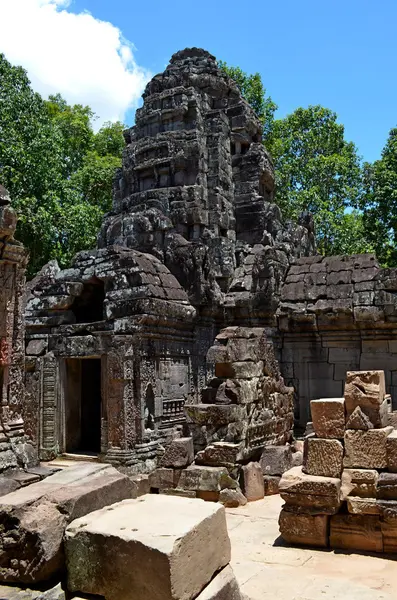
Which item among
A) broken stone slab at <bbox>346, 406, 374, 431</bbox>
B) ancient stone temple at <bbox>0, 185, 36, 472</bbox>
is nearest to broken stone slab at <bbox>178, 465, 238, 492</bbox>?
broken stone slab at <bbox>346, 406, 374, 431</bbox>

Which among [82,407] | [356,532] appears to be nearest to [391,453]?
[356,532]

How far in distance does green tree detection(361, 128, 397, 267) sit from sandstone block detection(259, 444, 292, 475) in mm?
16728

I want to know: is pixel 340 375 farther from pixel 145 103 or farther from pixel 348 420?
pixel 145 103

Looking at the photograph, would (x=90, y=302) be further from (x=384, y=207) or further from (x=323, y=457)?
(x=384, y=207)

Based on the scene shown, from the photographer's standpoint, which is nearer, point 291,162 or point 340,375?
point 340,375

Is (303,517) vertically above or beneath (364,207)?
beneath

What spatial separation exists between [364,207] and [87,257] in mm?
16554

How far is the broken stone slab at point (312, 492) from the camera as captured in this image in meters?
5.93

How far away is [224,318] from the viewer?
43.1 feet

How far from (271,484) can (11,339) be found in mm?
4669

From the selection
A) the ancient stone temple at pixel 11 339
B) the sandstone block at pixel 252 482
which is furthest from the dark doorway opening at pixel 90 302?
the ancient stone temple at pixel 11 339

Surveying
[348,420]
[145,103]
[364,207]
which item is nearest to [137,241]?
[145,103]

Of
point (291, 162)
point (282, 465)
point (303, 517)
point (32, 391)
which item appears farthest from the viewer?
point (291, 162)

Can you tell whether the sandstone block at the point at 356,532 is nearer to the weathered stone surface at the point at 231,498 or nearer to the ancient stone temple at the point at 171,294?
the weathered stone surface at the point at 231,498
